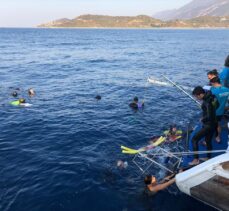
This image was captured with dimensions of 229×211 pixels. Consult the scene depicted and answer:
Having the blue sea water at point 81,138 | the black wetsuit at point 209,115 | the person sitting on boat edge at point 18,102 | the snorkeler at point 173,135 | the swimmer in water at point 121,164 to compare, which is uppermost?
the black wetsuit at point 209,115

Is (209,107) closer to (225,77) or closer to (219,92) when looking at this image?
(219,92)

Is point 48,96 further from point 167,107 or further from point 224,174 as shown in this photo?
point 224,174

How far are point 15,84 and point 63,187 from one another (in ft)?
87.1

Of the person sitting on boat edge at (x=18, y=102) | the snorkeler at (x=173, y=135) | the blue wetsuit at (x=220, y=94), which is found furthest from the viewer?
the person sitting on boat edge at (x=18, y=102)

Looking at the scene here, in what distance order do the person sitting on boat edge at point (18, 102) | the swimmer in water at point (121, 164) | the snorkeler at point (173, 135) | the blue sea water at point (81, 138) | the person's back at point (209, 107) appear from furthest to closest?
the person sitting on boat edge at point (18, 102) → the snorkeler at point (173, 135) → the swimmer in water at point (121, 164) → the blue sea water at point (81, 138) → the person's back at point (209, 107)

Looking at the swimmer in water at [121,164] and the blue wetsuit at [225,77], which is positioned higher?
the blue wetsuit at [225,77]

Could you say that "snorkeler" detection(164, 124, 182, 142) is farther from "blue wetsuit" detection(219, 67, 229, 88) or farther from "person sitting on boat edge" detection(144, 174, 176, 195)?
"person sitting on boat edge" detection(144, 174, 176, 195)

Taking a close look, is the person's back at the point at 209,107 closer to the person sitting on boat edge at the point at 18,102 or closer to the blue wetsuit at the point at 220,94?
the blue wetsuit at the point at 220,94

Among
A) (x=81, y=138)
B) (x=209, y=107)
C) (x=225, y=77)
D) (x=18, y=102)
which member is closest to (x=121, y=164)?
(x=81, y=138)

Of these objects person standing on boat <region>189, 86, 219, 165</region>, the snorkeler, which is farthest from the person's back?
the snorkeler

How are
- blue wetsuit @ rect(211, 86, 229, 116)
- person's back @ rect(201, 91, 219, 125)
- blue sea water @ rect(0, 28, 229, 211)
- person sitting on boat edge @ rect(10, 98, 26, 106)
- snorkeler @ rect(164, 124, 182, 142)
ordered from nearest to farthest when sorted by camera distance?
person's back @ rect(201, 91, 219, 125), blue wetsuit @ rect(211, 86, 229, 116), blue sea water @ rect(0, 28, 229, 211), snorkeler @ rect(164, 124, 182, 142), person sitting on boat edge @ rect(10, 98, 26, 106)

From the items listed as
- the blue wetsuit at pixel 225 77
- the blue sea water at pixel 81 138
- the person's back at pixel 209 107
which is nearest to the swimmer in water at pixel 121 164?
the blue sea water at pixel 81 138

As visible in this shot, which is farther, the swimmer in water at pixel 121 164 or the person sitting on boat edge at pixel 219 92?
the swimmer in water at pixel 121 164

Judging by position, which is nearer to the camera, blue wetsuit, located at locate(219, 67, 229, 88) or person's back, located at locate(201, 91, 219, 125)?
person's back, located at locate(201, 91, 219, 125)
